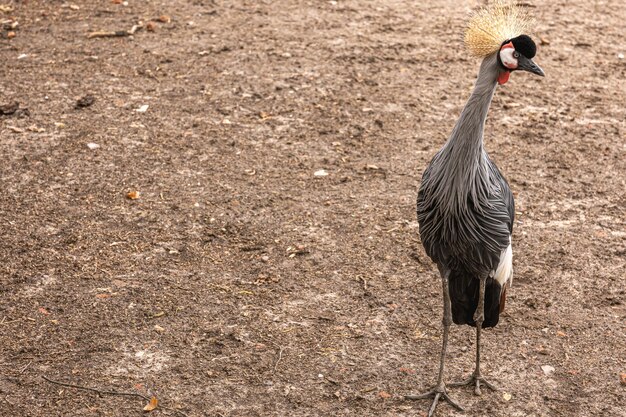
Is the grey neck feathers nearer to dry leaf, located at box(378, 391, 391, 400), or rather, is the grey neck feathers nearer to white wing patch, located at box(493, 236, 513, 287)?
white wing patch, located at box(493, 236, 513, 287)

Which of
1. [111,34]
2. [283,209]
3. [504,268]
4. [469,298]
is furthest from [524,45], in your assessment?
[111,34]

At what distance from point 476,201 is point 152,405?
7.04ft

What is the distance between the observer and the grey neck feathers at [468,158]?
4.34 metres

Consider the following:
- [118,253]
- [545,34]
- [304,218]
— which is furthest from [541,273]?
[545,34]

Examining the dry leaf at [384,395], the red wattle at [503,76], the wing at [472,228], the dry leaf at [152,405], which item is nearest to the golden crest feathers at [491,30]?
the red wattle at [503,76]

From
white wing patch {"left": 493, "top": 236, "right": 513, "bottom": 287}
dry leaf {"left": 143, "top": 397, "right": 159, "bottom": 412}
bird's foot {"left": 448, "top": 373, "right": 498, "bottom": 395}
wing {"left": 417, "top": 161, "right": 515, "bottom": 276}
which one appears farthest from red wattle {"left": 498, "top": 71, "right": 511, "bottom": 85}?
dry leaf {"left": 143, "top": 397, "right": 159, "bottom": 412}

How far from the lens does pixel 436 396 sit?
189 inches

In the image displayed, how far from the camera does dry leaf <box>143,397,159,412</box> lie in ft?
15.2

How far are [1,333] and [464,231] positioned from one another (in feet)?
9.59

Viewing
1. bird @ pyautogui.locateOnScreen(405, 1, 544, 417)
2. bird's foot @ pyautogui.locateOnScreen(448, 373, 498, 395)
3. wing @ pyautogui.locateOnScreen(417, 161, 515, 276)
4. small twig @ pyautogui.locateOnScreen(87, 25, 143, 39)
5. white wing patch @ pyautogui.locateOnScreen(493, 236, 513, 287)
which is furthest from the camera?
small twig @ pyautogui.locateOnScreen(87, 25, 143, 39)

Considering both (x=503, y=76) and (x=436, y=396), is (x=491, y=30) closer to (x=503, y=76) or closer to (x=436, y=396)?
(x=503, y=76)

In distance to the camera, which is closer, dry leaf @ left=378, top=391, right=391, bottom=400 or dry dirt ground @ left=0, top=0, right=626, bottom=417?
dry leaf @ left=378, top=391, right=391, bottom=400

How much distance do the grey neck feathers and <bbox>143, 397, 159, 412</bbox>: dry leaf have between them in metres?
1.96

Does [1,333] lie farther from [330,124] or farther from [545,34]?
[545,34]
